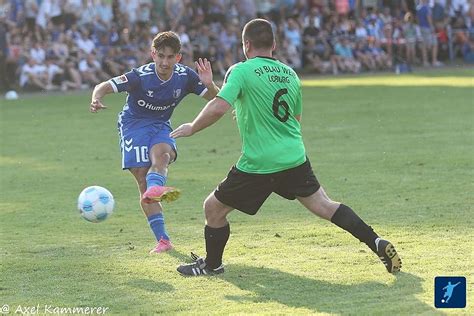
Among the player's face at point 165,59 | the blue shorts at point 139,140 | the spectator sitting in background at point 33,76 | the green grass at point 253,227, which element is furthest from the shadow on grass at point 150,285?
the spectator sitting in background at point 33,76

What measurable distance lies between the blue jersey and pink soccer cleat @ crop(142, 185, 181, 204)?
3.60 ft

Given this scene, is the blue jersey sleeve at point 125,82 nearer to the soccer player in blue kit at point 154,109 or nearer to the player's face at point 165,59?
the soccer player in blue kit at point 154,109

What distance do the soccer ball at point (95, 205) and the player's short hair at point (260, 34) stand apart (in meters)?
2.20

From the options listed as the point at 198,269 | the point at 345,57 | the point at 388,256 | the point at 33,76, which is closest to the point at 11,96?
the point at 33,76

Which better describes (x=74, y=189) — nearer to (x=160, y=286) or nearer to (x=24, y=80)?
(x=160, y=286)

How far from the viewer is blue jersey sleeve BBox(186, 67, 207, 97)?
9469mm

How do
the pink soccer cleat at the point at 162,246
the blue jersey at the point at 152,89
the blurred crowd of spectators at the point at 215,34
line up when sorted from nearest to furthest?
the pink soccer cleat at the point at 162,246, the blue jersey at the point at 152,89, the blurred crowd of spectators at the point at 215,34

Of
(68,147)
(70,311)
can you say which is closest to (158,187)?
(70,311)

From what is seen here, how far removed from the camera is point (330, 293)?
7441 millimetres

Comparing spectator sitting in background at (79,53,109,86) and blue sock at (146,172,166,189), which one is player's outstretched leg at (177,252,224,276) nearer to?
blue sock at (146,172,166,189)

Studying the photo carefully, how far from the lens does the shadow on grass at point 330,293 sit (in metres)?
6.97

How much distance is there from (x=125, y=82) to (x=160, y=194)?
1.28 m

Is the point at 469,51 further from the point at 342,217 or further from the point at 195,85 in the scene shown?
the point at 342,217
